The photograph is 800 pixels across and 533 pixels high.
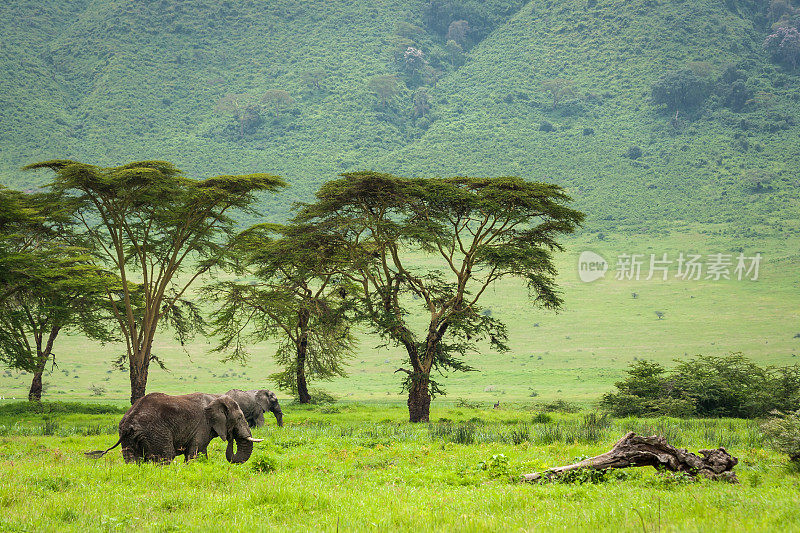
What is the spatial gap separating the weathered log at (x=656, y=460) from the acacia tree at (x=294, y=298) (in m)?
19.5

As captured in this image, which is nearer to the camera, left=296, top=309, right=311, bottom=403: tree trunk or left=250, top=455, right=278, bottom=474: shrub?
left=250, top=455, right=278, bottom=474: shrub

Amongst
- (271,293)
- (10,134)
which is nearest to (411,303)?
(271,293)

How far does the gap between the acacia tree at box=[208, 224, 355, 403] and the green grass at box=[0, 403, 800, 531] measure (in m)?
14.5

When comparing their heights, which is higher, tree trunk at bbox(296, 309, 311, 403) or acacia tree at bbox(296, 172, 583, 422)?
acacia tree at bbox(296, 172, 583, 422)

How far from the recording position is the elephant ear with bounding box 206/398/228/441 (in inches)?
559

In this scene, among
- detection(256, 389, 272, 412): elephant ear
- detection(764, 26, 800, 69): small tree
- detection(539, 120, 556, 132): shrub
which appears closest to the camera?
detection(256, 389, 272, 412): elephant ear

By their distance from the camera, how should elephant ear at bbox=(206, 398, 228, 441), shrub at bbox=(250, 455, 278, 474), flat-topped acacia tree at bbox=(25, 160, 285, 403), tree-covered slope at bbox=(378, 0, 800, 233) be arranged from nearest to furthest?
shrub at bbox=(250, 455, 278, 474), elephant ear at bbox=(206, 398, 228, 441), flat-topped acacia tree at bbox=(25, 160, 285, 403), tree-covered slope at bbox=(378, 0, 800, 233)

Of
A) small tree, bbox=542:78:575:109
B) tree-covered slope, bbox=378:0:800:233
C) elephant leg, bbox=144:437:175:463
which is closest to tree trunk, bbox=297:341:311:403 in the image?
elephant leg, bbox=144:437:175:463

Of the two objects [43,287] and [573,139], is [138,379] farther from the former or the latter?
[573,139]

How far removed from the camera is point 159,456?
12844 mm

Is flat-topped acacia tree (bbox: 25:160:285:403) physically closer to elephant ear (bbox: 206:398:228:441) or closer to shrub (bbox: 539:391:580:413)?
elephant ear (bbox: 206:398:228:441)

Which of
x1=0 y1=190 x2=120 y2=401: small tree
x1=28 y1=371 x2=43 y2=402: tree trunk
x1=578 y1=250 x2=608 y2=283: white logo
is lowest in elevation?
x1=28 y1=371 x2=43 y2=402: tree trunk

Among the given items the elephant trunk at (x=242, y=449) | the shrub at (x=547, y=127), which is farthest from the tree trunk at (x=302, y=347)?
the shrub at (x=547, y=127)

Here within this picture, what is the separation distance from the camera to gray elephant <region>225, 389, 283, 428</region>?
2448 cm
